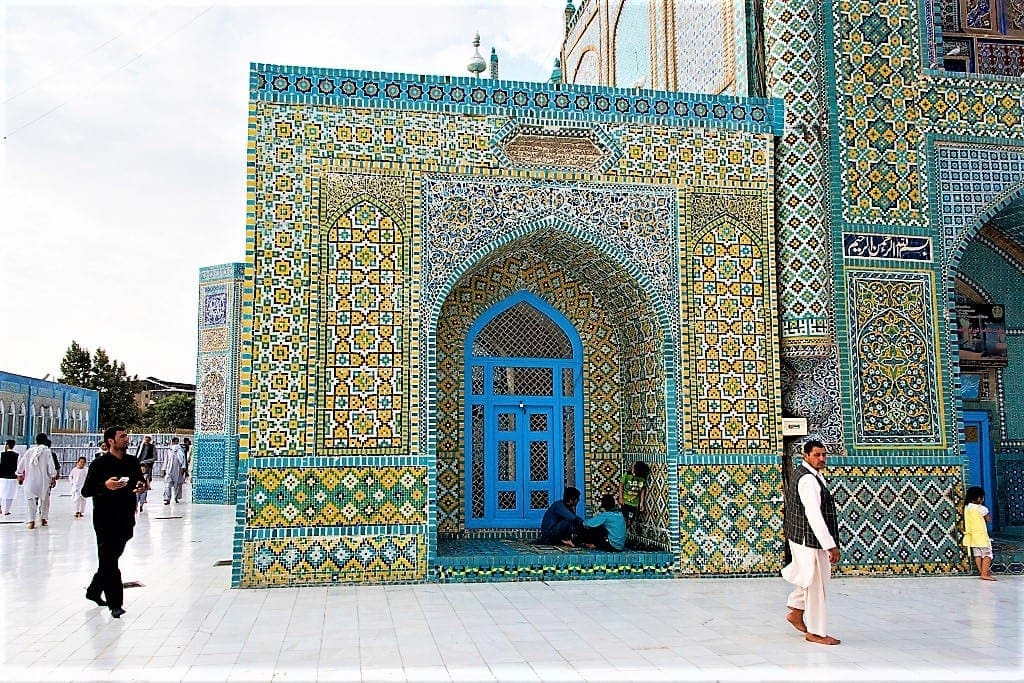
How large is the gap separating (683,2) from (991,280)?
4435 millimetres

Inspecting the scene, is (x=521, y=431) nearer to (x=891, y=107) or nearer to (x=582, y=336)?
(x=582, y=336)

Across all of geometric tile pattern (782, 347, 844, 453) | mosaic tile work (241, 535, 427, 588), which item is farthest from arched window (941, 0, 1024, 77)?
mosaic tile work (241, 535, 427, 588)

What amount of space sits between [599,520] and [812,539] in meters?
2.99

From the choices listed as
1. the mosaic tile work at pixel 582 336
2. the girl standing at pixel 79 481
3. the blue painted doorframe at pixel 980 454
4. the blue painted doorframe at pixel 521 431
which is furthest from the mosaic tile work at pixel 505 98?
the girl standing at pixel 79 481

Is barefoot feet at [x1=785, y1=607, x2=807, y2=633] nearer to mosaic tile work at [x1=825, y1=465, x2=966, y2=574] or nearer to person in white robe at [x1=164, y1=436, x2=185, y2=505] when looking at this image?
mosaic tile work at [x1=825, y1=465, x2=966, y2=574]

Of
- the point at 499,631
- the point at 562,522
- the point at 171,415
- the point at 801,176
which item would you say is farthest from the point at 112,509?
the point at 171,415

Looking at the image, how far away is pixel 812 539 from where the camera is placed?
202 inches

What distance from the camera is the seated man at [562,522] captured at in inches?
315

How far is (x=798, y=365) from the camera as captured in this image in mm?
7980

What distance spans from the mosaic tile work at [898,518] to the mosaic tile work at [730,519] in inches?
21.4

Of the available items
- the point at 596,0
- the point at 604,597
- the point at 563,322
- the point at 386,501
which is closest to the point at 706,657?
the point at 604,597

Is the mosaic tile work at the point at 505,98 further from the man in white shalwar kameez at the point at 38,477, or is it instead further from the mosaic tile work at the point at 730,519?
the man in white shalwar kameez at the point at 38,477

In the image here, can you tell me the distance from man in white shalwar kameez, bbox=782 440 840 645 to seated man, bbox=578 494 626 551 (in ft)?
8.65

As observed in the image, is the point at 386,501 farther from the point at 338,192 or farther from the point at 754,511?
the point at 754,511
